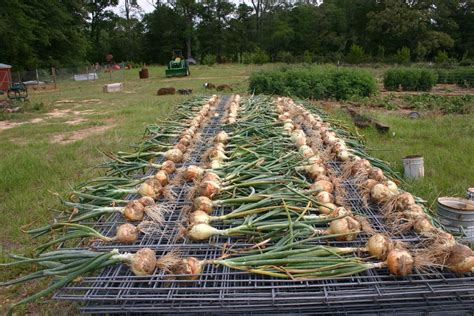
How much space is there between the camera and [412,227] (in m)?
2.19

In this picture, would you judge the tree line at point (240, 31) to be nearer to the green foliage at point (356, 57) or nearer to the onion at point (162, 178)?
the green foliage at point (356, 57)

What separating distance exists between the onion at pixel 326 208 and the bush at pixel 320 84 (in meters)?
8.48

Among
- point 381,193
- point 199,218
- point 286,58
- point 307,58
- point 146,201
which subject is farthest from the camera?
point 286,58

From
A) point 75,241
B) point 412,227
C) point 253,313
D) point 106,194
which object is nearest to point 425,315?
point 412,227

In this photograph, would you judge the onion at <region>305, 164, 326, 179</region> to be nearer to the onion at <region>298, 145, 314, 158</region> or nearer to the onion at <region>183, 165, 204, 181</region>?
the onion at <region>298, 145, 314, 158</region>

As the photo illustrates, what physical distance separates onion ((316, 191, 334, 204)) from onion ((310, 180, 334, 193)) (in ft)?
0.28

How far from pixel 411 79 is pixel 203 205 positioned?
1396cm

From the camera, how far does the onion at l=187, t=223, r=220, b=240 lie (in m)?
2.07

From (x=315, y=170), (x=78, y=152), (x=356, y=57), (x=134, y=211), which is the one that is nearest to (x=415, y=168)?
(x=315, y=170)

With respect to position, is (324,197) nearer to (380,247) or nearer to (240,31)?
(380,247)

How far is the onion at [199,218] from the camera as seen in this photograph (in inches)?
84.4

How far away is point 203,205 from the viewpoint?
2291 millimetres

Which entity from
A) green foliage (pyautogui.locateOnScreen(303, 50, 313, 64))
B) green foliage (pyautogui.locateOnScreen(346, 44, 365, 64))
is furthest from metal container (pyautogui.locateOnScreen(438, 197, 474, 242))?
green foliage (pyautogui.locateOnScreen(346, 44, 365, 64))

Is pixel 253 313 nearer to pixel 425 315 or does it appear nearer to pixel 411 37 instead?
pixel 425 315
